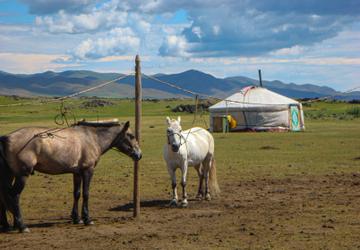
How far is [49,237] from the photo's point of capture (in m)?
10.1

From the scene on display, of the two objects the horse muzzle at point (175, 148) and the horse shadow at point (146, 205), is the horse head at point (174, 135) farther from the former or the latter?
the horse shadow at point (146, 205)

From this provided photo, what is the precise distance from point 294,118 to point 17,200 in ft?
115

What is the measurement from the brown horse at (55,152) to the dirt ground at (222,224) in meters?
→ 0.61

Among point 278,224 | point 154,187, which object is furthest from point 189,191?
point 278,224

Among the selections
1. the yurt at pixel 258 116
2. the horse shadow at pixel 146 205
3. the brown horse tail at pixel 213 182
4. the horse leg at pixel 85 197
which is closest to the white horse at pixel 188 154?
the brown horse tail at pixel 213 182

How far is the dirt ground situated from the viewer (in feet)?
31.2

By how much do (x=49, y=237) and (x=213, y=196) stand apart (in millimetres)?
5387

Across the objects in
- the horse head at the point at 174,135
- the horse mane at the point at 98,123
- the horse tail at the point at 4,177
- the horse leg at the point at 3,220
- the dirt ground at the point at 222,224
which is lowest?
the dirt ground at the point at 222,224

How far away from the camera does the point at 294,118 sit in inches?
1719

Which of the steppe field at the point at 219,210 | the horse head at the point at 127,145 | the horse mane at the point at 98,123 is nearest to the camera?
the steppe field at the point at 219,210

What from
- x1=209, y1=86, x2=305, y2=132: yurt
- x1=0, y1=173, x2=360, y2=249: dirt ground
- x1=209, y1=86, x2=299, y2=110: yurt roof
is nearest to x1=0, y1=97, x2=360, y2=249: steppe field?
x1=0, y1=173, x2=360, y2=249: dirt ground

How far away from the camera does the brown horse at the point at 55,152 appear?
1032cm

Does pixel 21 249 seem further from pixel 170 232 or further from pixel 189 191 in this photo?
pixel 189 191

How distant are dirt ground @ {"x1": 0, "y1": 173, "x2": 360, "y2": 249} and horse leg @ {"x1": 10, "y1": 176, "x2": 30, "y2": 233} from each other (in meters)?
0.15
